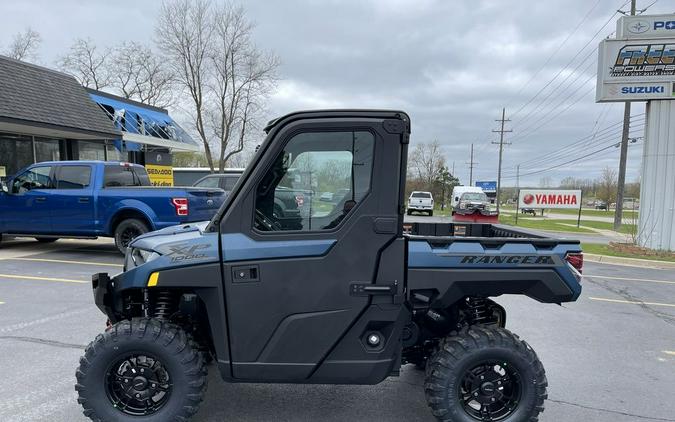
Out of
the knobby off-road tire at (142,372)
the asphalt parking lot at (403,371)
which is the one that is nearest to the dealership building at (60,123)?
the asphalt parking lot at (403,371)

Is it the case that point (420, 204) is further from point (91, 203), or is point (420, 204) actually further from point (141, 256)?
point (141, 256)

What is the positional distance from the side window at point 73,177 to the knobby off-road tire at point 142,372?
7.68 m

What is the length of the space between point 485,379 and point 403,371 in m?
1.26

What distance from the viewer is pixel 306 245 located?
9.02ft

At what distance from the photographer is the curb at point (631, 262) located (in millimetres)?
10812

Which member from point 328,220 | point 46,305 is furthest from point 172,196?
point 328,220

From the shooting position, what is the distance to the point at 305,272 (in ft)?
8.98

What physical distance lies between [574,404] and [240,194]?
125 inches

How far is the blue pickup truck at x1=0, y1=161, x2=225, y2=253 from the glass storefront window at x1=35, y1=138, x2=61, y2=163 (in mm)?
7376

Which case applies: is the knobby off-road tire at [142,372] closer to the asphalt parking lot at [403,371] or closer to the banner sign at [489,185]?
the asphalt parking lot at [403,371]

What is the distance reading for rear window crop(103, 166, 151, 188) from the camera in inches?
372

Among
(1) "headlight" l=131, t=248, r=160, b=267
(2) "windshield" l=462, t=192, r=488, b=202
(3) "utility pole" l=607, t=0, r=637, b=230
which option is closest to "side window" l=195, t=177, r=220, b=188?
(1) "headlight" l=131, t=248, r=160, b=267

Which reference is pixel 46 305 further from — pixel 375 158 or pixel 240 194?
pixel 375 158

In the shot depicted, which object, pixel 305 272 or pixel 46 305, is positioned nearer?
pixel 305 272
